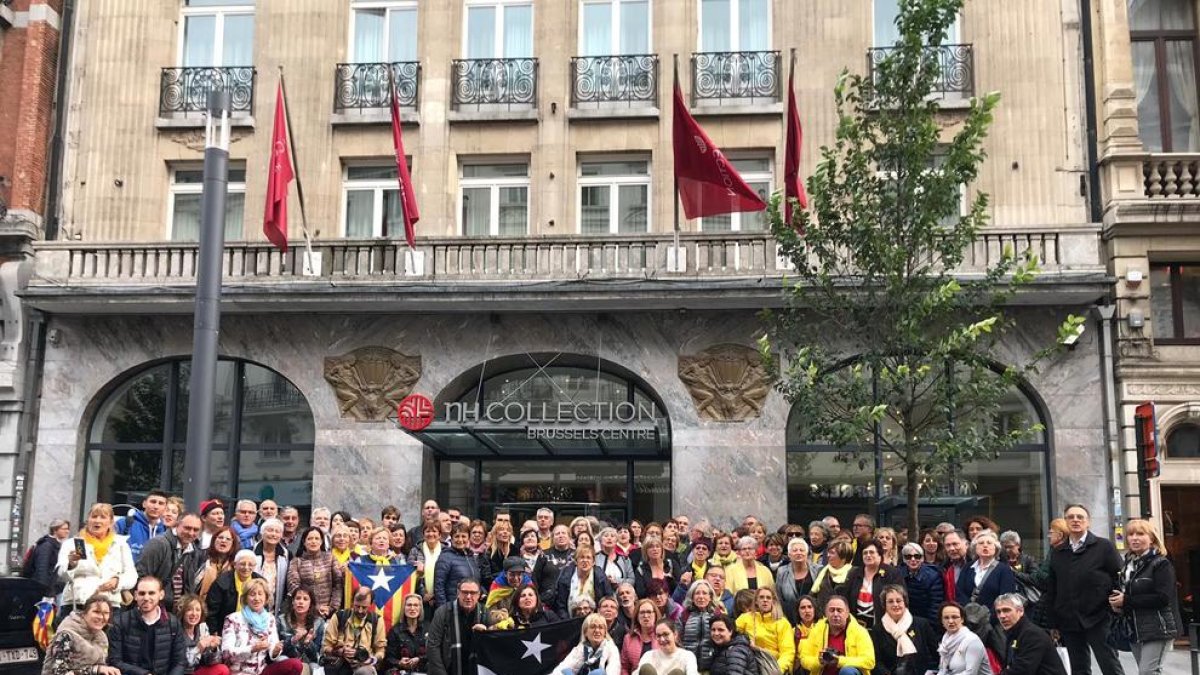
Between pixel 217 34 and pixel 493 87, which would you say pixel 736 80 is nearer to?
pixel 493 87

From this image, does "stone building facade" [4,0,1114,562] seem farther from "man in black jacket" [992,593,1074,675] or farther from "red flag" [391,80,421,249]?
"man in black jacket" [992,593,1074,675]

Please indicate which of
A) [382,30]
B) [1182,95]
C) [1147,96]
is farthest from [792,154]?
[382,30]

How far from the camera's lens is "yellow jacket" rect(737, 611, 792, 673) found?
12.3m

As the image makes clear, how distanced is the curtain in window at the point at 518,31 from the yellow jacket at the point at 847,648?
47.1 ft

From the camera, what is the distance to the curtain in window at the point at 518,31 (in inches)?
923

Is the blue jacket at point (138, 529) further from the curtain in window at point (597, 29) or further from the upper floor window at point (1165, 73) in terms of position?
the upper floor window at point (1165, 73)

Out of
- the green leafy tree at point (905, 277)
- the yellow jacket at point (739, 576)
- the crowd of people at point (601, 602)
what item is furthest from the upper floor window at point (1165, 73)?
the yellow jacket at point (739, 576)

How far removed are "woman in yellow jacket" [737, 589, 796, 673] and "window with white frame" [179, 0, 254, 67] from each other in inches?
644

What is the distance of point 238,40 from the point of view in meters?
24.1

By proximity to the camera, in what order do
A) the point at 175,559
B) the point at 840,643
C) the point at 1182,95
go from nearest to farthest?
the point at 840,643
the point at 175,559
the point at 1182,95

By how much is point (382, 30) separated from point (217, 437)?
8.44m

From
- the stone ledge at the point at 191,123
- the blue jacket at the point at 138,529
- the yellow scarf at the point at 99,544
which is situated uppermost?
the stone ledge at the point at 191,123

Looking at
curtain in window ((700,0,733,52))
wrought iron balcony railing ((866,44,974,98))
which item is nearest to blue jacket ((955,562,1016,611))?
wrought iron balcony railing ((866,44,974,98))

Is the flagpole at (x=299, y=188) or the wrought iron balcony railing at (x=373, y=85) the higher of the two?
the wrought iron balcony railing at (x=373, y=85)
